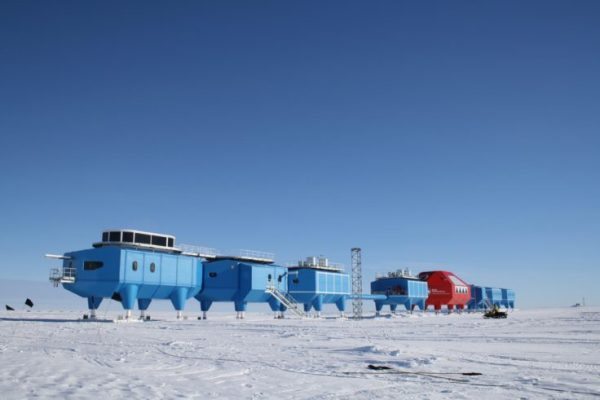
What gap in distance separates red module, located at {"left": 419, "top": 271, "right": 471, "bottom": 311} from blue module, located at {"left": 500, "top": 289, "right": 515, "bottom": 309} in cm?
3829

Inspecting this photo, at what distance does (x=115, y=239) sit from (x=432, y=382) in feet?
146

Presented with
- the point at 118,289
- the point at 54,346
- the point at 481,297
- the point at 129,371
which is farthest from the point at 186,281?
the point at 481,297

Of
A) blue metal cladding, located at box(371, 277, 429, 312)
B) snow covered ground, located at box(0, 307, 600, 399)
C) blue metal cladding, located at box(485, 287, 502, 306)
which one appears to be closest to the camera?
snow covered ground, located at box(0, 307, 600, 399)

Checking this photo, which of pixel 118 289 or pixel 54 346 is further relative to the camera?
pixel 118 289

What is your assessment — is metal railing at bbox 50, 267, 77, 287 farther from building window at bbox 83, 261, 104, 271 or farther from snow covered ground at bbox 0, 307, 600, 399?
snow covered ground at bbox 0, 307, 600, 399

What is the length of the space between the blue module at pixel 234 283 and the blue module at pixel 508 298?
95.5 m

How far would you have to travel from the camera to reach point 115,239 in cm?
5106

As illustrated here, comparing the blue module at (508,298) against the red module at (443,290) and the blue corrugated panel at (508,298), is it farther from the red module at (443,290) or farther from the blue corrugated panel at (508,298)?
the red module at (443,290)

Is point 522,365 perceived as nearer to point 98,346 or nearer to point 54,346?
point 98,346

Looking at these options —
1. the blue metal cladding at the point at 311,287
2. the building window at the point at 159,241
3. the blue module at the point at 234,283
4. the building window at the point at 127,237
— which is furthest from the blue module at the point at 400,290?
the building window at the point at 127,237

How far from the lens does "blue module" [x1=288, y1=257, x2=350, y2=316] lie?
7050 cm

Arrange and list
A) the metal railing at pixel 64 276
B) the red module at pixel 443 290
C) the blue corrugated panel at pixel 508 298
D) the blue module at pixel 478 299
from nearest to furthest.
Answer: the metal railing at pixel 64 276, the red module at pixel 443 290, the blue module at pixel 478 299, the blue corrugated panel at pixel 508 298

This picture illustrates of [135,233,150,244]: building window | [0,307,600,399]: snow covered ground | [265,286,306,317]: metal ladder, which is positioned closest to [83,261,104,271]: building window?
[135,233,150,244]: building window

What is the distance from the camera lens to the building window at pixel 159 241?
53.9 m
